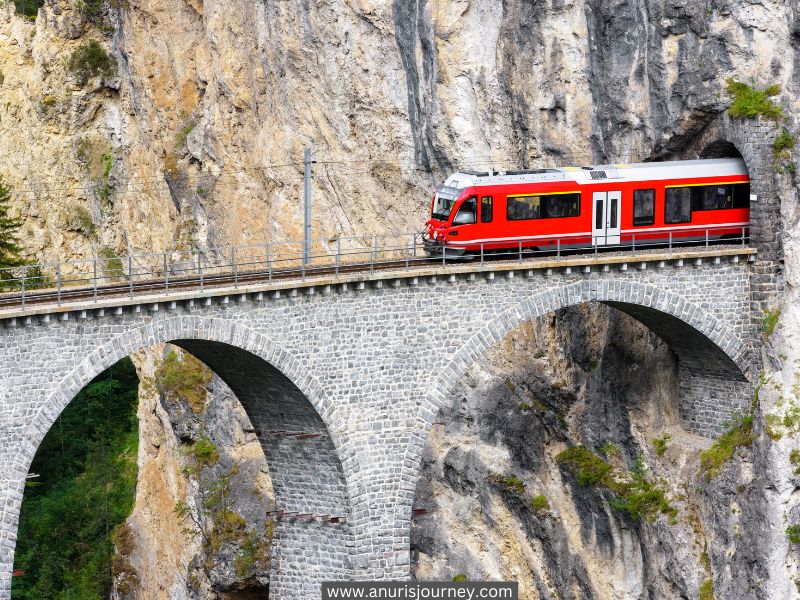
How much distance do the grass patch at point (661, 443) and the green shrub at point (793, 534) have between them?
17.0 feet

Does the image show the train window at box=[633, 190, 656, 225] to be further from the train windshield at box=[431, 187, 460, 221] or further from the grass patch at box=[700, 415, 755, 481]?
the grass patch at box=[700, 415, 755, 481]

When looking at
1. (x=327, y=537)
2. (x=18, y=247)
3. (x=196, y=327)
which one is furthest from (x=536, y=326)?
(x=18, y=247)

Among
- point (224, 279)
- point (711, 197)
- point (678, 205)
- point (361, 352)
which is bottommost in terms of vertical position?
point (361, 352)

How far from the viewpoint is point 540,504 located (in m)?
52.7

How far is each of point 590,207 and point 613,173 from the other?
1315 mm

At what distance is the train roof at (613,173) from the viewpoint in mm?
49350

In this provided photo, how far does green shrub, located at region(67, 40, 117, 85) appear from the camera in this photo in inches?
2724

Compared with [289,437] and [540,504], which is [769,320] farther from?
[289,437]

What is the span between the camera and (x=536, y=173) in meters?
49.8

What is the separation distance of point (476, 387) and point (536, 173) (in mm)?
7932

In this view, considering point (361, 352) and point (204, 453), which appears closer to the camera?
point (361, 352)

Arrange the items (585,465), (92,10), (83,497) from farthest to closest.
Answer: (92,10) → (83,497) → (585,465)

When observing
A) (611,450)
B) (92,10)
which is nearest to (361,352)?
(611,450)

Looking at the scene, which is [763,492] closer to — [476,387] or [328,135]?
[476,387]
